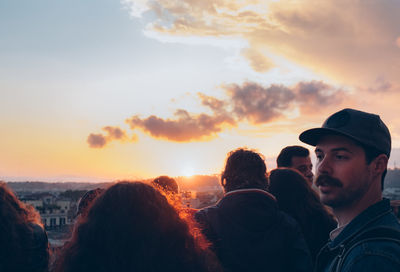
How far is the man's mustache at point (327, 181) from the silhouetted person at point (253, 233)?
0.76 meters

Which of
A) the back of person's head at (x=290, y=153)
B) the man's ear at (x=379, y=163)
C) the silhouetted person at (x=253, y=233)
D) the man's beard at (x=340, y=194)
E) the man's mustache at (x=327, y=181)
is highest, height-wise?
the back of person's head at (x=290, y=153)

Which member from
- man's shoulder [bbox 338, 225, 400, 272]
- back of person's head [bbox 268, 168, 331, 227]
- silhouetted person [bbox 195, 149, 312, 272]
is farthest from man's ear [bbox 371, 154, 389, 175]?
back of person's head [bbox 268, 168, 331, 227]

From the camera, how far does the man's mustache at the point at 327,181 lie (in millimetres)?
2521

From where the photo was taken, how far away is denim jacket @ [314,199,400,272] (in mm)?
1863

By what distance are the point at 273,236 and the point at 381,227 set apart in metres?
1.29

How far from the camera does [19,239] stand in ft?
9.87

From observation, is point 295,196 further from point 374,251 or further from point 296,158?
point 374,251

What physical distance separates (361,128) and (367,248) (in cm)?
86

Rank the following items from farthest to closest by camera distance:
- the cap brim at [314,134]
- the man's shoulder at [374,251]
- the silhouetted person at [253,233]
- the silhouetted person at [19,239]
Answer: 1. the silhouetted person at [253,233]
2. the silhouetted person at [19,239]
3. the cap brim at [314,134]
4. the man's shoulder at [374,251]

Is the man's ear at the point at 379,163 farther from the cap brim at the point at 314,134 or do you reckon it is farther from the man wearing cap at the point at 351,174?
the cap brim at the point at 314,134

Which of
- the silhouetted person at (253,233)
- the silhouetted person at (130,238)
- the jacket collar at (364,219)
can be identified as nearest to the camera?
the silhouetted person at (130,238)

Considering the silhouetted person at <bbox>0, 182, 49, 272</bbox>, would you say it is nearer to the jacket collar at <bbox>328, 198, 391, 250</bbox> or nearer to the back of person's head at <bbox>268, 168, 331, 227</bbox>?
the jacket collar at <bbox>328, 198, 391, 250</bbox>

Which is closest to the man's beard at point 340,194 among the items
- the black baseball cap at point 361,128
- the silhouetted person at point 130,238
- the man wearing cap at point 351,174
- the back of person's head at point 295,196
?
the man wearing cap at point 351,174

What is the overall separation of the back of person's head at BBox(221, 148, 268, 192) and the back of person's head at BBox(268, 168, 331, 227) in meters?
0.55
